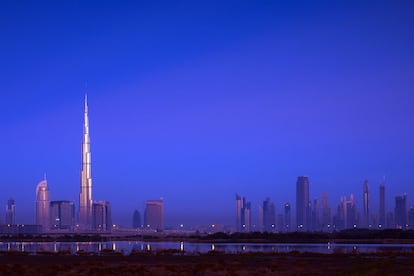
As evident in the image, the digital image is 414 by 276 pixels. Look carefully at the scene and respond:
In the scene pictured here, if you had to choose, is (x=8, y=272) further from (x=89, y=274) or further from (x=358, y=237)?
(x=358, y=237)

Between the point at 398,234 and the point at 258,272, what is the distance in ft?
427

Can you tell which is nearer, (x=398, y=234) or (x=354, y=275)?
(x=354, y=275)

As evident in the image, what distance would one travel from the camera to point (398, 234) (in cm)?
16562

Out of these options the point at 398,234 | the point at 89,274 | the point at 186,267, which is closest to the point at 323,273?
the point at 186,267

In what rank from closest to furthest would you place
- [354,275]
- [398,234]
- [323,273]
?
1. [354,275]
2. [323,273]
3. [398,234]

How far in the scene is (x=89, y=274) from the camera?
41.8 metres

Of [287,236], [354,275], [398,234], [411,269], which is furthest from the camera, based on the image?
[287,236]

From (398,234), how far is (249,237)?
4109cm

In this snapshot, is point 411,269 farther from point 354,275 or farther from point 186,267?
point 186,267

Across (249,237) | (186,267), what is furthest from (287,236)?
(186,267)

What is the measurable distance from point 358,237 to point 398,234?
12.5m

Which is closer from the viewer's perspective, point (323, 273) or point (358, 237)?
point (323, 273)

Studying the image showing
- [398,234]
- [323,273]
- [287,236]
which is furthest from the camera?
[287,236]

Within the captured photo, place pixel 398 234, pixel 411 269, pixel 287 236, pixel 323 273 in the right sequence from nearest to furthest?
1. pixel 323 273
2. pixel 411 269
3. pixel 398 234
4. pixel 287 236
